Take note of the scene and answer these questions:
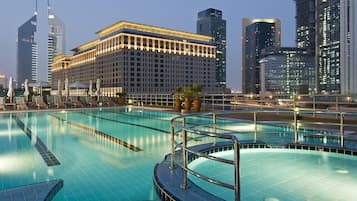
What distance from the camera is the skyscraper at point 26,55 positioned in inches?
4892

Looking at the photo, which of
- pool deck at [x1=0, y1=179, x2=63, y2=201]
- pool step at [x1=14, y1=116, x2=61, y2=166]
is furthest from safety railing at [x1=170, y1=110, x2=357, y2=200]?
pool step at [x1=14, y1=116, x2=61, y2=166]

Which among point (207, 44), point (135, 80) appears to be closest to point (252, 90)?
point (207, 44)

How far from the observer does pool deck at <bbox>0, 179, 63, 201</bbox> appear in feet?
8.89

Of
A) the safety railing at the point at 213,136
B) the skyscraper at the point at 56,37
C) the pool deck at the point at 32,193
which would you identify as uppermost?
the skyscraper at the point at 56,37

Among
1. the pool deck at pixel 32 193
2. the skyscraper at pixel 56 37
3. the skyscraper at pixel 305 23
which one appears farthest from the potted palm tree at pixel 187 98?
the skyscraper at pixel 56 37

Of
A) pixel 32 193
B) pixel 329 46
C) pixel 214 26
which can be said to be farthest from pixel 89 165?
pixel 214 26

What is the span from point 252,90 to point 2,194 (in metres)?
128

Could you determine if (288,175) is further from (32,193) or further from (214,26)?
(214,26)

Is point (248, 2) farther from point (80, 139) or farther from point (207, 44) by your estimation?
point (80, 139)

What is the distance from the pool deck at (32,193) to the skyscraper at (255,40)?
13176 centimetres

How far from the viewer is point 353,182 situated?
11.6 feet

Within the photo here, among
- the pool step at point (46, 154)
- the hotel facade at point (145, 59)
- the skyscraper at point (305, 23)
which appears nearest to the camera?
the pool step at point (46, 154)

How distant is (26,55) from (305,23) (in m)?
127

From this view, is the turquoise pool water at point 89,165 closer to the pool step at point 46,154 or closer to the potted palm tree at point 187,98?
the pool step at point 46,154
